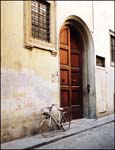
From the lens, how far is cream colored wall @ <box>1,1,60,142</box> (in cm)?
905

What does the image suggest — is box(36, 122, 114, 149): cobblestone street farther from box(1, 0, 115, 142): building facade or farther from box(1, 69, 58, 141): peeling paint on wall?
box(1, 0, 115, 142): building facade

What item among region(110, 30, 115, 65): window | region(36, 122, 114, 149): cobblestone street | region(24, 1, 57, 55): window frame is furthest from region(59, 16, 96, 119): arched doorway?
region(110, 30, 115, 65): window

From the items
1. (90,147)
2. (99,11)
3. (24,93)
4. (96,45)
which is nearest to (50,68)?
(24,93)

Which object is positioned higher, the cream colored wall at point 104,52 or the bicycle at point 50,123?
the cream colored wall at point 104,52

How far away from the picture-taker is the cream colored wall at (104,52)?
1552 cm

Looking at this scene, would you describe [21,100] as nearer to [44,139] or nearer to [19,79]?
[19,79]

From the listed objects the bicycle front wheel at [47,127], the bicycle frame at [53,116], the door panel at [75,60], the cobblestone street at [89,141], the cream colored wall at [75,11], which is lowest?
the cobblestone street at [89,141]

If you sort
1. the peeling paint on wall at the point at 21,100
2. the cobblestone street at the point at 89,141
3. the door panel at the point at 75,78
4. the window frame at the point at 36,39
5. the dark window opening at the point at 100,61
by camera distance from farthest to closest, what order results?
the dark window opening at the point at 100,61 < the door panel at the point at 75,78 < the window frame at the point at 36,39 < the peeling paint on wall at the point at 21,100 < the cobblestone street at the point at 89,141

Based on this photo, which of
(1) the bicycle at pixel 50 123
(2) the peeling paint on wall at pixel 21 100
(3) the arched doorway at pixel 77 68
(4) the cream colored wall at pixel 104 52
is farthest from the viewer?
(4) the cream colored wall at pixel 104 52

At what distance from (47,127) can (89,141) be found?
68.1 inches

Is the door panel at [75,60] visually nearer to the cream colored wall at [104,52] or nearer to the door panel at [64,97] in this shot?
the cream colored wall at [104,52]

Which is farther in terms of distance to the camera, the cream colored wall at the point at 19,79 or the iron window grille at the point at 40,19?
the iron window grille at the point at 40,19

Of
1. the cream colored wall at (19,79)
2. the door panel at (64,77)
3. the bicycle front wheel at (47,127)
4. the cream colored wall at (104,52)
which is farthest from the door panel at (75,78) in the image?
the bicycle front wheel at (47,127)

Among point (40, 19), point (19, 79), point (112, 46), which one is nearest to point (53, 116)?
point (19, 79)
